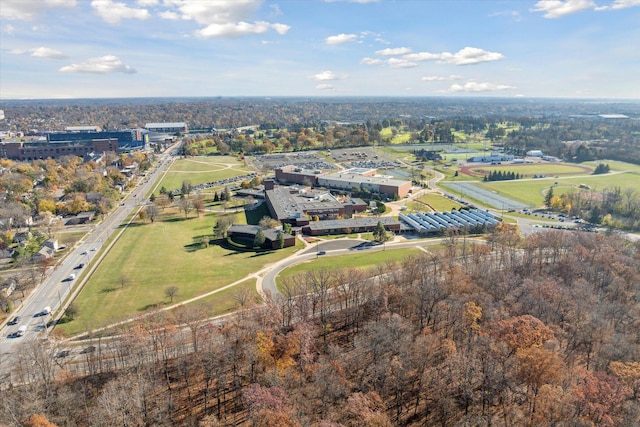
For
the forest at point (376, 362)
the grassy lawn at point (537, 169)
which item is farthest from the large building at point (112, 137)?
the forest at point (376, 362)

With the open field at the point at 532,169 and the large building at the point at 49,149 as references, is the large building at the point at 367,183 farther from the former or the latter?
the large building at the point at 49,149

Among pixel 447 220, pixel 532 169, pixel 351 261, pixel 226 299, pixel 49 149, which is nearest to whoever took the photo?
pixel 226 299

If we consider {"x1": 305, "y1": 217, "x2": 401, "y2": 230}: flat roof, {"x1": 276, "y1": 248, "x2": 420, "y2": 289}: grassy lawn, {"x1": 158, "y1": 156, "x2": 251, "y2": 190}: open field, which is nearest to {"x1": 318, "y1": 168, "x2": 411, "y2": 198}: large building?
{"x1": 305, "y1": 217, "x2": 401, "y2": 230}: flat roof

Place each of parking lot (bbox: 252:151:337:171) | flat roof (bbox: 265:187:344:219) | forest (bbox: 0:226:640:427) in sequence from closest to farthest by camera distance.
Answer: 1. forest (bbox: 0:226:640:427)
2. flat roof (bbox: 265:187:344:219)
3. parking lot (bbox: 252:151:337:171)

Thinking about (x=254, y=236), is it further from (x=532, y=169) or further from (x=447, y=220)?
(x=532, y=169)

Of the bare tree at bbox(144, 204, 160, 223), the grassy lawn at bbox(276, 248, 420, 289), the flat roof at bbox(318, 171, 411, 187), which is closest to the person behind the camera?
the grassy lawn at bbox(276, 248, 420, 289)

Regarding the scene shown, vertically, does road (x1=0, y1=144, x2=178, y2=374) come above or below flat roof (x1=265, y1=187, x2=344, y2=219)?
below

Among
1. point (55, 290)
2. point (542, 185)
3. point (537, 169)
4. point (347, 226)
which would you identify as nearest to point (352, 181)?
point (347, 226)

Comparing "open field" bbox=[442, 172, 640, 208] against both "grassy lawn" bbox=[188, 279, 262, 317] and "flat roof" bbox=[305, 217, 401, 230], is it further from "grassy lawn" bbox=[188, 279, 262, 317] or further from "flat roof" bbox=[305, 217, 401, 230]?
"grassy lawn" bbox=[188, 279, 262, 317]
